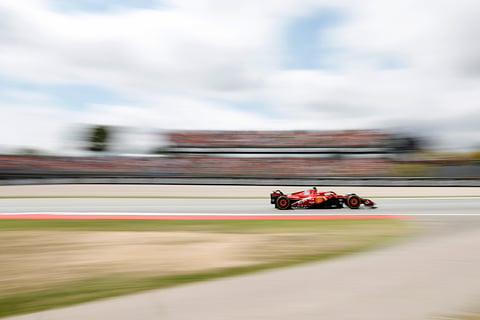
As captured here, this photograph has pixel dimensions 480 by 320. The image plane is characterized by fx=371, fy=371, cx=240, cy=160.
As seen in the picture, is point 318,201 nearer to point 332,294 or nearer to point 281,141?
point 332,294

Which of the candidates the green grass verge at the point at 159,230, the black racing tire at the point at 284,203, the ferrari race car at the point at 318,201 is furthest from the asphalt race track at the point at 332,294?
the black racing tire at the point at 284,203

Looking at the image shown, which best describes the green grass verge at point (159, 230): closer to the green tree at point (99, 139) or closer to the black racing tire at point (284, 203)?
the black racing tire at point (284, 203)

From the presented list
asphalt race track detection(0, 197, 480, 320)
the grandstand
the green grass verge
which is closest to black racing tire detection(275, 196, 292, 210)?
the green grass verge

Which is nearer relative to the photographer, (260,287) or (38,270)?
(260,287)

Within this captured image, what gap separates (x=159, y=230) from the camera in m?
7.42

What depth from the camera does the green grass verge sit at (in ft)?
11.6

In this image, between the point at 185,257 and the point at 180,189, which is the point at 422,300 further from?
the point at 180,189

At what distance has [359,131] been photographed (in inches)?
1369

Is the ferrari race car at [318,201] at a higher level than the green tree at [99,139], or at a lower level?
lower

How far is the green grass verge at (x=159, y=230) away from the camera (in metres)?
3.52

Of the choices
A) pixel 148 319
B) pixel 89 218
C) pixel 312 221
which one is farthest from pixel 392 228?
pixel 89 218

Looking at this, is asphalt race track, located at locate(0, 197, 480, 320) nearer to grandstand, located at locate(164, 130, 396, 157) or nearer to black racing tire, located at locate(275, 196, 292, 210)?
black racing tire, located at locate(275, 196, 292, 210)

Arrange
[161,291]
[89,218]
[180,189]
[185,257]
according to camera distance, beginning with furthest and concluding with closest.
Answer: [180,189] < [89,218] < [185,257] < [161,291]

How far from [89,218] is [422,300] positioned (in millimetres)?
8358
